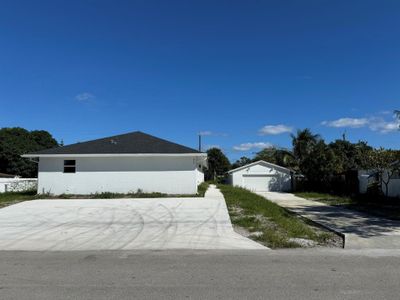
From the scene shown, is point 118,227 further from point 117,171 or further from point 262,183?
point 262,183

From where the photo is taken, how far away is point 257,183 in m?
36.3

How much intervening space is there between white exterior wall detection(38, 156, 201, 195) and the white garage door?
50.2 feet

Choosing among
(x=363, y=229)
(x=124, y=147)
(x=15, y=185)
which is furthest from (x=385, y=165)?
(x=15, y=185)

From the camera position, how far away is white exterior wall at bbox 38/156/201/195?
2203 cm

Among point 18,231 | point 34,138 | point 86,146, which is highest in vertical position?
point 34,138

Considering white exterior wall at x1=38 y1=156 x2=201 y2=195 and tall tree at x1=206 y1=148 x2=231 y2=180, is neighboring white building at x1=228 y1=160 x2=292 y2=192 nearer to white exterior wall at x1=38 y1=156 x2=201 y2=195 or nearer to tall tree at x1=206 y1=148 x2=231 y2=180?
white exterior wall at x1=38 y1=156 x2=201 y2=195

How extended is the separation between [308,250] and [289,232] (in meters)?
2.02

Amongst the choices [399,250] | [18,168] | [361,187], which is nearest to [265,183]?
[361,187]

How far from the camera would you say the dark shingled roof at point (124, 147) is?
2222 centimetres

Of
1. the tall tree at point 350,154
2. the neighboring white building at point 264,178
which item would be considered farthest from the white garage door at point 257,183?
the tall tree at point 350,154

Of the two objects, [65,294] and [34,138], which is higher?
[34,138]

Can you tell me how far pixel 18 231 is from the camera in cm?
1076

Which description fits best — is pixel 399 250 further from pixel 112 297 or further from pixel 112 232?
pixel 112 232

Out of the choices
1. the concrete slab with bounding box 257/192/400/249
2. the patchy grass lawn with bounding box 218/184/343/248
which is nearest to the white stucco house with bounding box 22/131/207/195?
the patchy grass lawn with bounding box 218/184/343/248
